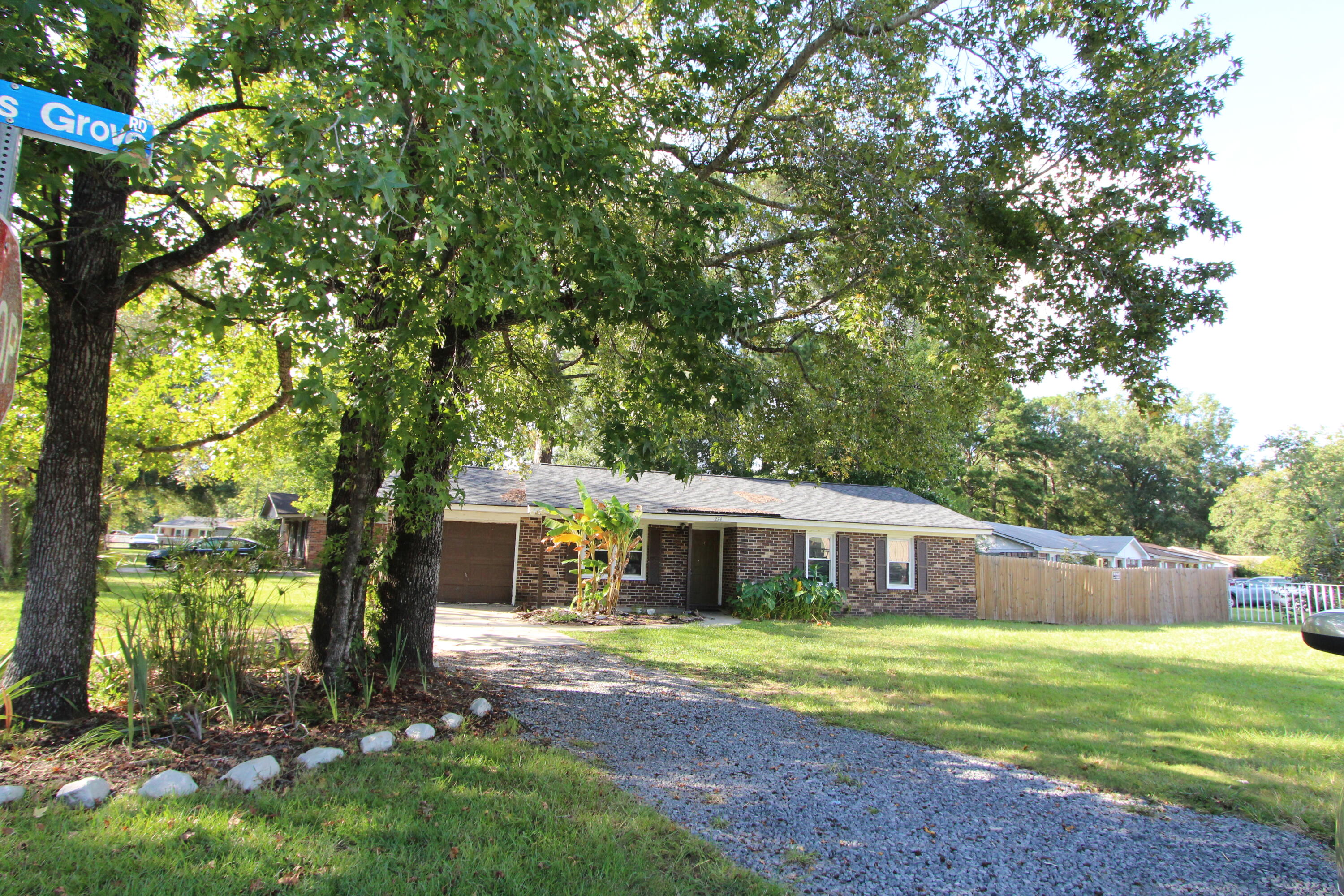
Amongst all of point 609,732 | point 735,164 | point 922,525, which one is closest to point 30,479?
point 609,732

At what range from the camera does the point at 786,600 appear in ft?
58.1

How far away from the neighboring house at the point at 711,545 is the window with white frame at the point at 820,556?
3cm

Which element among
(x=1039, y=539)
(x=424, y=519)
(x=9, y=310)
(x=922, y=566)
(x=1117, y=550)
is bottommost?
(x=922, y=566)

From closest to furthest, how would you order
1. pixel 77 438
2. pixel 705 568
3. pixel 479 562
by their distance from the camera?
pixel 77 438 < pixel 479 562 < pixel 705 568

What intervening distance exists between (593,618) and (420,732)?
9865 mm

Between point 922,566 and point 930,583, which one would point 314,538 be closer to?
point 922,566

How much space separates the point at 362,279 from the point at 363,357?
→ 1.86 feet

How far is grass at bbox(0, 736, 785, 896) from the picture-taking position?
3.45 m

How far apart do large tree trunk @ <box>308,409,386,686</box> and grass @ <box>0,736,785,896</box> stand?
66.9 inches

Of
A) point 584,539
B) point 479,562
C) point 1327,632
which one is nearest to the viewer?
point 1327,632

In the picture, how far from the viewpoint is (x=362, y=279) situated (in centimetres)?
527

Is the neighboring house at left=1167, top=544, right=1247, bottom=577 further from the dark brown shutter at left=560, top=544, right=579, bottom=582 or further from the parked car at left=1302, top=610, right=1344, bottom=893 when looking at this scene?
the parked car at left=1302, top=610, right=1344, bottom=893

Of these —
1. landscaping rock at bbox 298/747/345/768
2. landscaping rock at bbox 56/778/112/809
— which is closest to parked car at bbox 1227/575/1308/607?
landscaping rock at bbox 298/747/345/768

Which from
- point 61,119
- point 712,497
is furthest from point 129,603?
point 712,497
